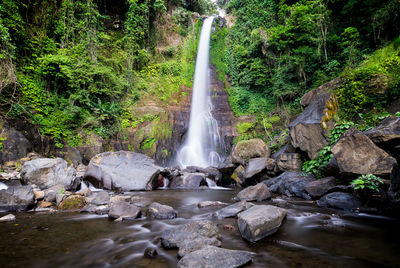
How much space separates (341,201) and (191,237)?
4.04 meters

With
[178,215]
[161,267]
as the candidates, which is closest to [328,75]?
[178,215]

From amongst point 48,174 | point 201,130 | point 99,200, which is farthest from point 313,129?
point 201,130

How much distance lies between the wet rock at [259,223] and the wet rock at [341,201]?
2.27 meters

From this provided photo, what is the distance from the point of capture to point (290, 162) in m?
7.55

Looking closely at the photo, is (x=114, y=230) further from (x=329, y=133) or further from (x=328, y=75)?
A: (x=328, y=75)

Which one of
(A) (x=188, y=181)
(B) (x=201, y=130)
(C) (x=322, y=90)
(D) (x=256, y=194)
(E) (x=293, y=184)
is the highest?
(C) (x=322, y=90)

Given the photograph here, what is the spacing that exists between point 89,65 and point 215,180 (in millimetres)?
11178

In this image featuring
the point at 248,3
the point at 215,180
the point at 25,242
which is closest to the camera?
the point at 25,242

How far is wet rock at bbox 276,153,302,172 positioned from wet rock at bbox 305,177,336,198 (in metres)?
1.73

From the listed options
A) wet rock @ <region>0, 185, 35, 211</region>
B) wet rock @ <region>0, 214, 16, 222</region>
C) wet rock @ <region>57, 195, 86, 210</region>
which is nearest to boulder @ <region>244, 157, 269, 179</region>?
wet rock @ <region>57, 195, 86, 210</region>

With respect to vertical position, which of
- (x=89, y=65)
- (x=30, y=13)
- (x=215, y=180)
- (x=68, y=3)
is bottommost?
(x=215, y=180)

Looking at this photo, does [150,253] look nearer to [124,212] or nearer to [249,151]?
[124,212]

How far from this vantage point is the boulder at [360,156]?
436cm

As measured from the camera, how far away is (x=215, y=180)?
33.9ft
